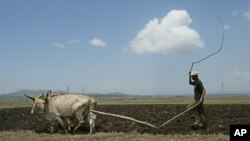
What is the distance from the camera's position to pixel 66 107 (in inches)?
756

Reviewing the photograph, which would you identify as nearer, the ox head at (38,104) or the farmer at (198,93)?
the farmer at (198,93)

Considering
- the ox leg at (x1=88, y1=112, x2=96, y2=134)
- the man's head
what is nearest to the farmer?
the man's head

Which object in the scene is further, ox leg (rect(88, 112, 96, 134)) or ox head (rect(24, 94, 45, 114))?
ox head (rect(24, 94, 45, 114))

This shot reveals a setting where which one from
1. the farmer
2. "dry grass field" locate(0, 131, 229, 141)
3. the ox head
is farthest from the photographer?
the ox head

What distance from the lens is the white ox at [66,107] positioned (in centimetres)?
1886

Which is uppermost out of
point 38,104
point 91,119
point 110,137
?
point 38,104

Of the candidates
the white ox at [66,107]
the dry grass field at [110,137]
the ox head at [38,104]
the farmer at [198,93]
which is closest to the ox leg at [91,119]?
the white ox at [66,107]

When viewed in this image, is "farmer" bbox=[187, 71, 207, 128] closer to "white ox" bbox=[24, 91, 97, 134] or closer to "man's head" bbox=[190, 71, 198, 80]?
"man's head" bbox=[190, 71, 198, 80]

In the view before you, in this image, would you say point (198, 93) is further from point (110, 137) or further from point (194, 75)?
point (110, 137)

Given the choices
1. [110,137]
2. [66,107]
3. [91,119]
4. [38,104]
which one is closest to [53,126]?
[38,104]

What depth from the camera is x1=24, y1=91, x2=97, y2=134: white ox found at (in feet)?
61.9

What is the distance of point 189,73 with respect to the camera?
18531mm

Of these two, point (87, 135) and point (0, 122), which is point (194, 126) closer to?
point (87, 135)

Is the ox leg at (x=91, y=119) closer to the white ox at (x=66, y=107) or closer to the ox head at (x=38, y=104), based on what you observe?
the white ox at (x=66, y=107)
